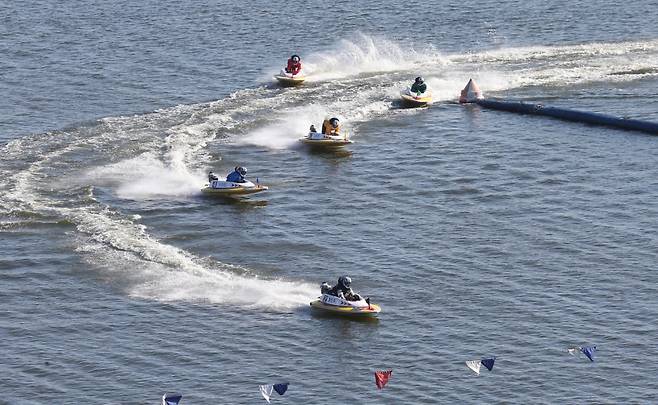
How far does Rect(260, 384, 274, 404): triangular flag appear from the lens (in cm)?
5544

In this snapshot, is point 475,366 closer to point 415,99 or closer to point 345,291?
point 345,291

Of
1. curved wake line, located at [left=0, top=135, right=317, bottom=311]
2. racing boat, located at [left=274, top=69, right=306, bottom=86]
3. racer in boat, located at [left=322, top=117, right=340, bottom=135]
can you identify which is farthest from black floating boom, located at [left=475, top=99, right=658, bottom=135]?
curved wake line, located at [left=0, top=135, right=317, bottom=311]

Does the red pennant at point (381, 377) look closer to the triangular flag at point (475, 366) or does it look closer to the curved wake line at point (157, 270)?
the triangular flag at point (475, 366)

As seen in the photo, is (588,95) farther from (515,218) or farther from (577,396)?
(577,396)

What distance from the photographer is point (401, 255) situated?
72.9 meters

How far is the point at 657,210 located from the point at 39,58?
60606mm

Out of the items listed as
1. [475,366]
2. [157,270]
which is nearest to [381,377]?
[475,366]

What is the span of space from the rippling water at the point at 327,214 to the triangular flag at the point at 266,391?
2.23ft

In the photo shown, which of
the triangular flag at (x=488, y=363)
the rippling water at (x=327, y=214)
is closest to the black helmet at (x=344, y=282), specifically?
the rippling water at (x=327, y=214)

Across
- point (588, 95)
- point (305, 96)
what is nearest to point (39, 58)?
point (305, 96)

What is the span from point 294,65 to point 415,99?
1258cm

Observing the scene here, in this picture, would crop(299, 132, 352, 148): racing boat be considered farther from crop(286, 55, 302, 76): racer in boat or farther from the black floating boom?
crop(286, 55, 302, 76): racer in boat

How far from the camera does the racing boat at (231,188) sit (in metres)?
82.2

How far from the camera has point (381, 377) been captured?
5650 centimetres
